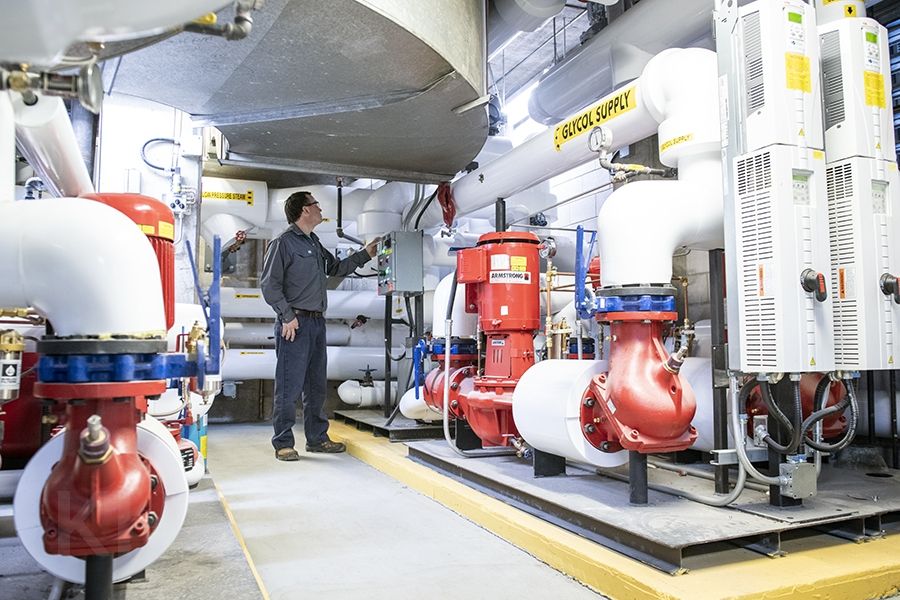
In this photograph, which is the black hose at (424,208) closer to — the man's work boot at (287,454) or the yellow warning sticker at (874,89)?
the man's work boot at (287,454)

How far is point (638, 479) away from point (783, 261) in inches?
31.6

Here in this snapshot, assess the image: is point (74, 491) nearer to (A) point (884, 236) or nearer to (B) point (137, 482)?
(B) point (137, 482)

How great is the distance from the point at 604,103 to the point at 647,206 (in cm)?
76

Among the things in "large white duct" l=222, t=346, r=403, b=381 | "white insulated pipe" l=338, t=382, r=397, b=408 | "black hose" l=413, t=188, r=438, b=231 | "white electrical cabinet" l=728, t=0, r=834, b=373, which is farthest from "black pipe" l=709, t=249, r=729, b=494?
"white insulated pipe" l=338, t=382, r=397, b=408

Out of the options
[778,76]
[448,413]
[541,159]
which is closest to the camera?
[778,76]

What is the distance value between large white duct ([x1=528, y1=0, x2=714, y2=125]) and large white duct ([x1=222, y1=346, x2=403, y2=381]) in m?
2.21

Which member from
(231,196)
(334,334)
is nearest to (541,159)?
(231,196)

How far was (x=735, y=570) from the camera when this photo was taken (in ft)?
5.74

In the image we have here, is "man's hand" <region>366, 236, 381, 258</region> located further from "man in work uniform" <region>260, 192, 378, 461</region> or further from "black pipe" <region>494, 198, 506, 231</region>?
"black pipe" <region>494, 198, 506, 231</region>

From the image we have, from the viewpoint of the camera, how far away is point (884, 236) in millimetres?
2096

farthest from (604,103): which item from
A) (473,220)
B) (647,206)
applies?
(473,220)

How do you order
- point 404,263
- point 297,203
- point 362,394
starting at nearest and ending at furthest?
point 297,203 < point 404,263 < point 362,394

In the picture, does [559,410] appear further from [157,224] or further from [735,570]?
[157,224]

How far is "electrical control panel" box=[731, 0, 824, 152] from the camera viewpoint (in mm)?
2006
